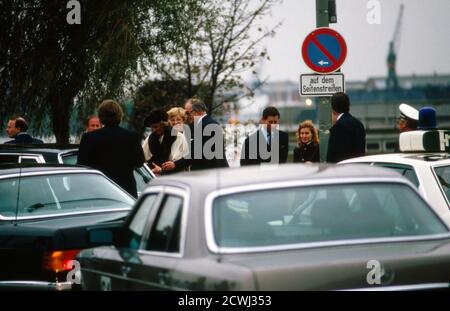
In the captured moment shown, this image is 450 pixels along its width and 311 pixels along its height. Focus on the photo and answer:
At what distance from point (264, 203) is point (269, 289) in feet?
2.61

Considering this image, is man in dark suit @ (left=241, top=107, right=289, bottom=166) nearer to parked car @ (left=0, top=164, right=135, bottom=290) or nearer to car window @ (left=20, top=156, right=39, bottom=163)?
car window @ (left=20, top=156, right=39, bottom=163)

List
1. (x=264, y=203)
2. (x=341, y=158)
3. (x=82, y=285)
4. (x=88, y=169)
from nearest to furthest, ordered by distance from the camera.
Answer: (x=264, y=203) < (x=82, y=285) < (x=88, y=169) < (x=341, y=158)

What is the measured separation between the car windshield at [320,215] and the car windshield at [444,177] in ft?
9.89

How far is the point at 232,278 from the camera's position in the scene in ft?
17.5

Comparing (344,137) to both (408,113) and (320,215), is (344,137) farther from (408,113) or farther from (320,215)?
(320,215)

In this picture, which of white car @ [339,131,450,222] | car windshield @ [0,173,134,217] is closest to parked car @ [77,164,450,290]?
white car @ [339,131,450,222]

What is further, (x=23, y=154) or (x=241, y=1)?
(x=241, y=1)

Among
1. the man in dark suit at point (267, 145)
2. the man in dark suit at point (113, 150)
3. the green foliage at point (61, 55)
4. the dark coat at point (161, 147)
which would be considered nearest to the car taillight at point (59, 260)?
the man in dark suit at point (113, 150)

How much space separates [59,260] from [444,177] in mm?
3256

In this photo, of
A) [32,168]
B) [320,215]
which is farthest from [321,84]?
[320,215]

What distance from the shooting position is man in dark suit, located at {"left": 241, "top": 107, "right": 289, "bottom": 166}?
1334 cm

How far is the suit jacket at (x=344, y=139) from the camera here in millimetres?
12141

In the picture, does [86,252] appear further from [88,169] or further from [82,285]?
[88,169]
